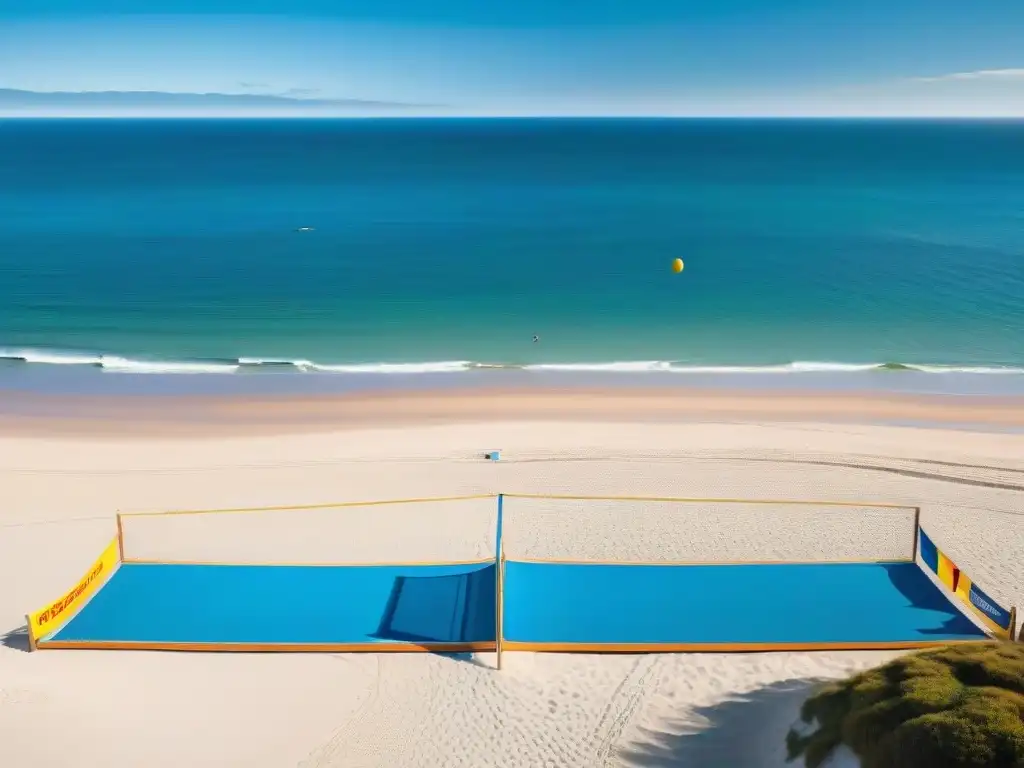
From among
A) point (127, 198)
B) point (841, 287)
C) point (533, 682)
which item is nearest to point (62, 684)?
point (533, 682)

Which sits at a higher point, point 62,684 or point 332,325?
point 332,325

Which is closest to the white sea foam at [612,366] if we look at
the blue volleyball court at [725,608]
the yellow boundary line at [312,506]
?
the yellow boundary line at [312,506]

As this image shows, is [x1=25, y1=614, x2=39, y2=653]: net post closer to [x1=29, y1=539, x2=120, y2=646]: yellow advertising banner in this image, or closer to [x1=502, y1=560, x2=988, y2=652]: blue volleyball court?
[x1=29, y1=539, x2=120, y2=646]: yellow advertising banner

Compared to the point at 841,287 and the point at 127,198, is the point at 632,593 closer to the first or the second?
the point at 841,287

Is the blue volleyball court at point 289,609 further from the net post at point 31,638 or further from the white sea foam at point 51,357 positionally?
the white sea foam at point 51,357

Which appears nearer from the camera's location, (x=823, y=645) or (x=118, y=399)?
(x=823, y=645)

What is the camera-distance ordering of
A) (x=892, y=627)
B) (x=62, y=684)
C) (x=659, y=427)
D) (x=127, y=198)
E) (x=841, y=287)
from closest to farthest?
(x=62, y=684), (x=892, y=627), (x=659, y=427), (x=841, y=287), (x=127, y=198)

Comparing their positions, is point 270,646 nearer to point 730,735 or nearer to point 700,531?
point 730,735
